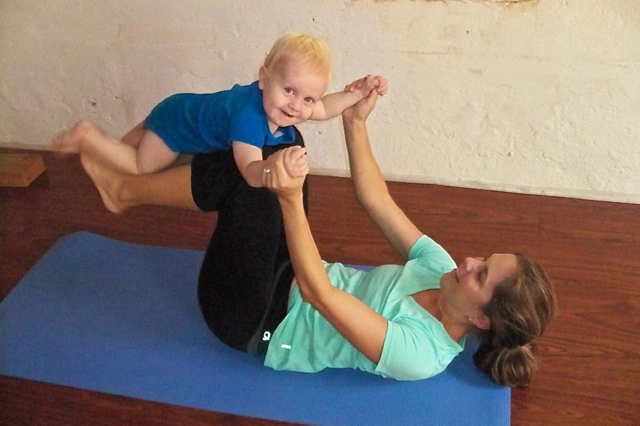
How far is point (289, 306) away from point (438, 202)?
124 centimetres

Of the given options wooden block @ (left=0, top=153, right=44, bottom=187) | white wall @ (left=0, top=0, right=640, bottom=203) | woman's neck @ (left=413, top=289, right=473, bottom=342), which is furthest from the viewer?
wooden block @ (left=0, top=153, right=44, bottom=187)

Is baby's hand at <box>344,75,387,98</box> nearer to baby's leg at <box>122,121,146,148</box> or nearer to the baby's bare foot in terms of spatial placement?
baby's leg at <box>122,121,146,148</box>

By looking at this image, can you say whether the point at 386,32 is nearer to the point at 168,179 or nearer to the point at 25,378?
the point at 168,179

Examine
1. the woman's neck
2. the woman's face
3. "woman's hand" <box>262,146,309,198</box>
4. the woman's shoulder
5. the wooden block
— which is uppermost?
A: "woman's hand" <box>262,146,309,198</box>

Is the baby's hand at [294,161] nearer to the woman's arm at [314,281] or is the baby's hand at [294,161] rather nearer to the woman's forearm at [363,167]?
the woman's arm at [314,281]

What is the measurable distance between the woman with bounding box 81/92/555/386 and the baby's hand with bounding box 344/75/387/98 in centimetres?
3

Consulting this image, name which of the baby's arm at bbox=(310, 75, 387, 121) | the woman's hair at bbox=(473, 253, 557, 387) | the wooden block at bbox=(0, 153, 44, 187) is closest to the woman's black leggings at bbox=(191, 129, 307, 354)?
the baby's arm at bbox=(310, 75, 387, 121)

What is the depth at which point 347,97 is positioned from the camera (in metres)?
1.80

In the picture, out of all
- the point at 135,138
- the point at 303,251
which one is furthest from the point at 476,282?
the point at 135,138

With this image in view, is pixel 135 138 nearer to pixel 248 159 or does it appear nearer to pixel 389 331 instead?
pixel 248 159

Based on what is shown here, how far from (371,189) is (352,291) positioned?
0.32 m

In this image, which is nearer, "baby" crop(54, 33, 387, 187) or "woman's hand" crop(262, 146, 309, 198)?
"woman's hand" crop(262, 146, 309, 198)

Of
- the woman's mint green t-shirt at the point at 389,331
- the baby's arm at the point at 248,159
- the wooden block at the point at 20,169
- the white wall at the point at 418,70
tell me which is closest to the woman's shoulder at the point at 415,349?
the woman's mint green t-shirt at the point at 389,331

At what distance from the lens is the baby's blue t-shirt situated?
61.2 inches
